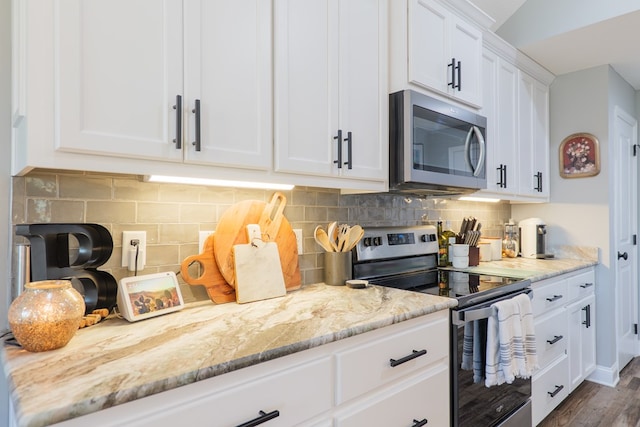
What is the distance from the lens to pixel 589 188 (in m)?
2.91

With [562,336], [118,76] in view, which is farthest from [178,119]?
[562,336]

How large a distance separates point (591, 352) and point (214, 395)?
2982 mm

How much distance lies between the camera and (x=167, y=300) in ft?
4.24

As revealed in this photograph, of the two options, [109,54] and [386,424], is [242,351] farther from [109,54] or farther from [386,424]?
[109,54]

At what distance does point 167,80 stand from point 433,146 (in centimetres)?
127

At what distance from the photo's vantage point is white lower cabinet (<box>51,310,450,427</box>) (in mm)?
829

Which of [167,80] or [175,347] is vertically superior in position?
[167,80]

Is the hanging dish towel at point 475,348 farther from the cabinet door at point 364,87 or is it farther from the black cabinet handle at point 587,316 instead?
the black cabinet handle at point 587,316

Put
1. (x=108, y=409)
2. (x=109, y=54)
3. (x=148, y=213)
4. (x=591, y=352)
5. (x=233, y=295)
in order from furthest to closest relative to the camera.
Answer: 1. (x=591, y=352)
2. (x=233, y=295)
3. (x=148, y=213)
4. (x=109, y=54)
5. (x=108, y=409)

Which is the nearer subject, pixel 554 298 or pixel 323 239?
pixel 323 239

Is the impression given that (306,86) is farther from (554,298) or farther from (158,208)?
(554,298)

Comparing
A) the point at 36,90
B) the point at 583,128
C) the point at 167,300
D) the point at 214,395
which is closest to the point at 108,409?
the point at 214,395

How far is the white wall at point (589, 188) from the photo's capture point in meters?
2.84

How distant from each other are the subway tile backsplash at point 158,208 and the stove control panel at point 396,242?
0.13 metres
